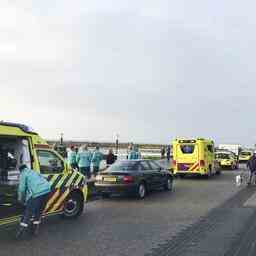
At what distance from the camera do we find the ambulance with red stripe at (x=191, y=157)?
27922 mm

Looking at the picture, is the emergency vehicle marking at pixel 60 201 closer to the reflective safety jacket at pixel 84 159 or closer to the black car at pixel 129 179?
the black car at pixel 129 179

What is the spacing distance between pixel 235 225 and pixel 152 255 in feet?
12.5

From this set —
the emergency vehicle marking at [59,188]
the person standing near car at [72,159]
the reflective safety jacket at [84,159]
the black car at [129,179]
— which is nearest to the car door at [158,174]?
the black car at [129,179]

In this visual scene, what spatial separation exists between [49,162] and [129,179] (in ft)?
18.5

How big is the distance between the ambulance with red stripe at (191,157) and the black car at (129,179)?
913 centimetres

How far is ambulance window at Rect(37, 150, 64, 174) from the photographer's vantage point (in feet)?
38.4

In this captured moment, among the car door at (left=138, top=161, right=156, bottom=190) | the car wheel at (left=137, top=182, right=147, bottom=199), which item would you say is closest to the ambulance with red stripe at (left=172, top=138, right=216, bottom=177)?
the car door at (left=138, top=161, right=156, bottom=190)

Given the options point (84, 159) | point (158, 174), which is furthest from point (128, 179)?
point (84, 159)

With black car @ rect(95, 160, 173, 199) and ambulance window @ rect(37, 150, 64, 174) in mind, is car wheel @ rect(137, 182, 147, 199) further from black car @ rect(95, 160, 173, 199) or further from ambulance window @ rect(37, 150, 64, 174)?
ambulance window @ rect(37, 150, 64, 174)

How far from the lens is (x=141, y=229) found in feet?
36.4

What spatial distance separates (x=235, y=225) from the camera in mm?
11648

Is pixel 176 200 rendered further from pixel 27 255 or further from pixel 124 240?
pixel 27 255

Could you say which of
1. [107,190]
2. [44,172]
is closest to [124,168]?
[107,190]

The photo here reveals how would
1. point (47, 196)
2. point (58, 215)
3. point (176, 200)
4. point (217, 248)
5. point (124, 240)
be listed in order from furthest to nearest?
point (176, 200)
point (58, 215)
point (47, 196)
point (124, 240)
point (217, 248)
